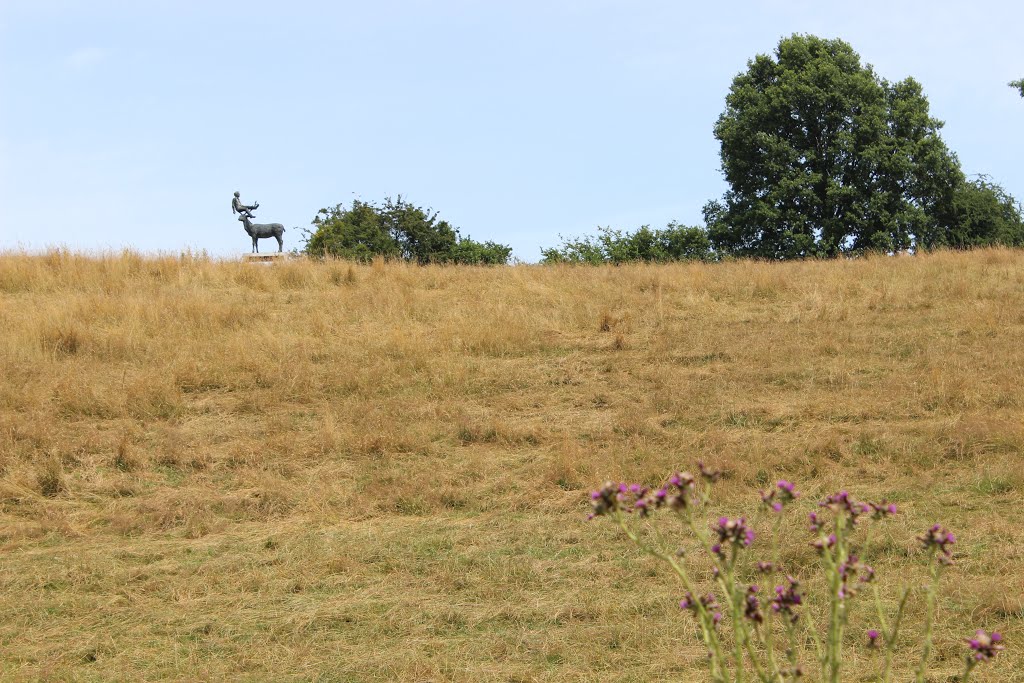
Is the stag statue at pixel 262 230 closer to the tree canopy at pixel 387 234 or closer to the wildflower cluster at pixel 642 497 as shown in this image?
the tree canopy at pixel 387 234

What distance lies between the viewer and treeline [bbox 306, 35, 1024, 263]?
33.4 meters

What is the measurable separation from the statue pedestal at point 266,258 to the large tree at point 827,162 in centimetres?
1798

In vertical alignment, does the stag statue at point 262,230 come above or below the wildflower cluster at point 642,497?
above

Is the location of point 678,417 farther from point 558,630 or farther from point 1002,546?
point 558,630

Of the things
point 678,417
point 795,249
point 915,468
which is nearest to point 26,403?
point 678,417

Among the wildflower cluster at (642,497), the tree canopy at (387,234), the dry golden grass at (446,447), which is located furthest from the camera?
the tree canopy at (387,234)

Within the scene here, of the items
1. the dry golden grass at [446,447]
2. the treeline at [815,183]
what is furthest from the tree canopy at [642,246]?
the dry golden grass at [446,447]

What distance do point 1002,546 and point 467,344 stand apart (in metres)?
8.42

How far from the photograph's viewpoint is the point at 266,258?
2145 cm

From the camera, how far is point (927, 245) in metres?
35.0

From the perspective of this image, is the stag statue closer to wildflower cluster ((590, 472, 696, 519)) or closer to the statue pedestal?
the statue pedestal

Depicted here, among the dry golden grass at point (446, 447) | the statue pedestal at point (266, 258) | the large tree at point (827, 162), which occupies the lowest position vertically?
the dry golden grass at point (446, 447)

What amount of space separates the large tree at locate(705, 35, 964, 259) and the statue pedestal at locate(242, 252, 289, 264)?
1798cm

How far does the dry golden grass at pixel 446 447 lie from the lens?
6.16 meters
